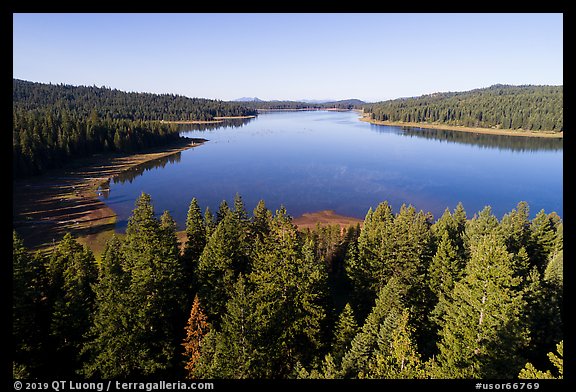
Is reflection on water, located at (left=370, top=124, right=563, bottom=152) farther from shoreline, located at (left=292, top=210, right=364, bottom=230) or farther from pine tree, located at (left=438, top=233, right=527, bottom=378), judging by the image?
pine tree, located at (left=438, top=233, right=527, bottom=378)

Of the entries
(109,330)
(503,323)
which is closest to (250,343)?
(109,330)

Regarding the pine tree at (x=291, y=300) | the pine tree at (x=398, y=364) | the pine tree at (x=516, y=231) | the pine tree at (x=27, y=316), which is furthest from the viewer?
the pine tree at (x=516, y=231)

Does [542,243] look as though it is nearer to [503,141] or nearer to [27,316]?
[27,316]

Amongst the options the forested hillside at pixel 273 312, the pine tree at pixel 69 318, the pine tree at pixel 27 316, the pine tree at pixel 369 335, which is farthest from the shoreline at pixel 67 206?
the pine tree at pixel 369 335

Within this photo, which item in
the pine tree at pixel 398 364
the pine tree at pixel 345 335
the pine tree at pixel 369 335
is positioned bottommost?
the pine tree at pixel 345 335

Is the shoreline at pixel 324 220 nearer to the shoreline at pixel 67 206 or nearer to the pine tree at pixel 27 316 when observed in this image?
the shoreline at pixel 67 206

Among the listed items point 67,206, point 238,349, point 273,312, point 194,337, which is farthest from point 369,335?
point 67,206
